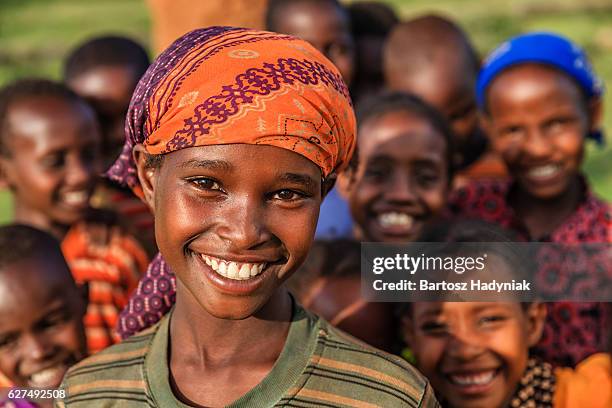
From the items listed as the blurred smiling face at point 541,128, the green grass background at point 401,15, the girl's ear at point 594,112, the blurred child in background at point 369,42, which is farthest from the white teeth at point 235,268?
the green grass background at point 401,15

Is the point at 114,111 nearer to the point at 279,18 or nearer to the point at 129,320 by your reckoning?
the point at 279,18

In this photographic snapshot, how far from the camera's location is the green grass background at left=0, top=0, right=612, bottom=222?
10.9 m

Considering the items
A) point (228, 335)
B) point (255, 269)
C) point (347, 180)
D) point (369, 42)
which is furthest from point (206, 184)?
point (369, 42)

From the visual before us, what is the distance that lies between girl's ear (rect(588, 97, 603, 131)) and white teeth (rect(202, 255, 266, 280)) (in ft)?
7.93

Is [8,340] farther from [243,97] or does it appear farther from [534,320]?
[534,320]

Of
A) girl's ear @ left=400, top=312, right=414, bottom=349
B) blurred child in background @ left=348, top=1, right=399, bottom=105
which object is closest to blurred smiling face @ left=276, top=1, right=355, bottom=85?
blurred child in background @ left=348, top=1, right=399, bottom=105

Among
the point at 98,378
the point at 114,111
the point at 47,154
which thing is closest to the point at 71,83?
the point at 114,111

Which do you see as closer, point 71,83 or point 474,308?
point 474,308

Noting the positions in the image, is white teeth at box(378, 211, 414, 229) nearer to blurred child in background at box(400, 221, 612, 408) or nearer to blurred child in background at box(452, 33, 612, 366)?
blurred child in background at box(452, 33, 612, 366)

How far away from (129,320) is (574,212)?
201cm

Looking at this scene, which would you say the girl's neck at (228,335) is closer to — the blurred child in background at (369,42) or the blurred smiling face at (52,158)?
the blurred smiling face at (52,158)

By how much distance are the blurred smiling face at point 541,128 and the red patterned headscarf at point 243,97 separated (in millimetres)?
1903

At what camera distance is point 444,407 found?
2.73 metres

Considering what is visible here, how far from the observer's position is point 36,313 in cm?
284
